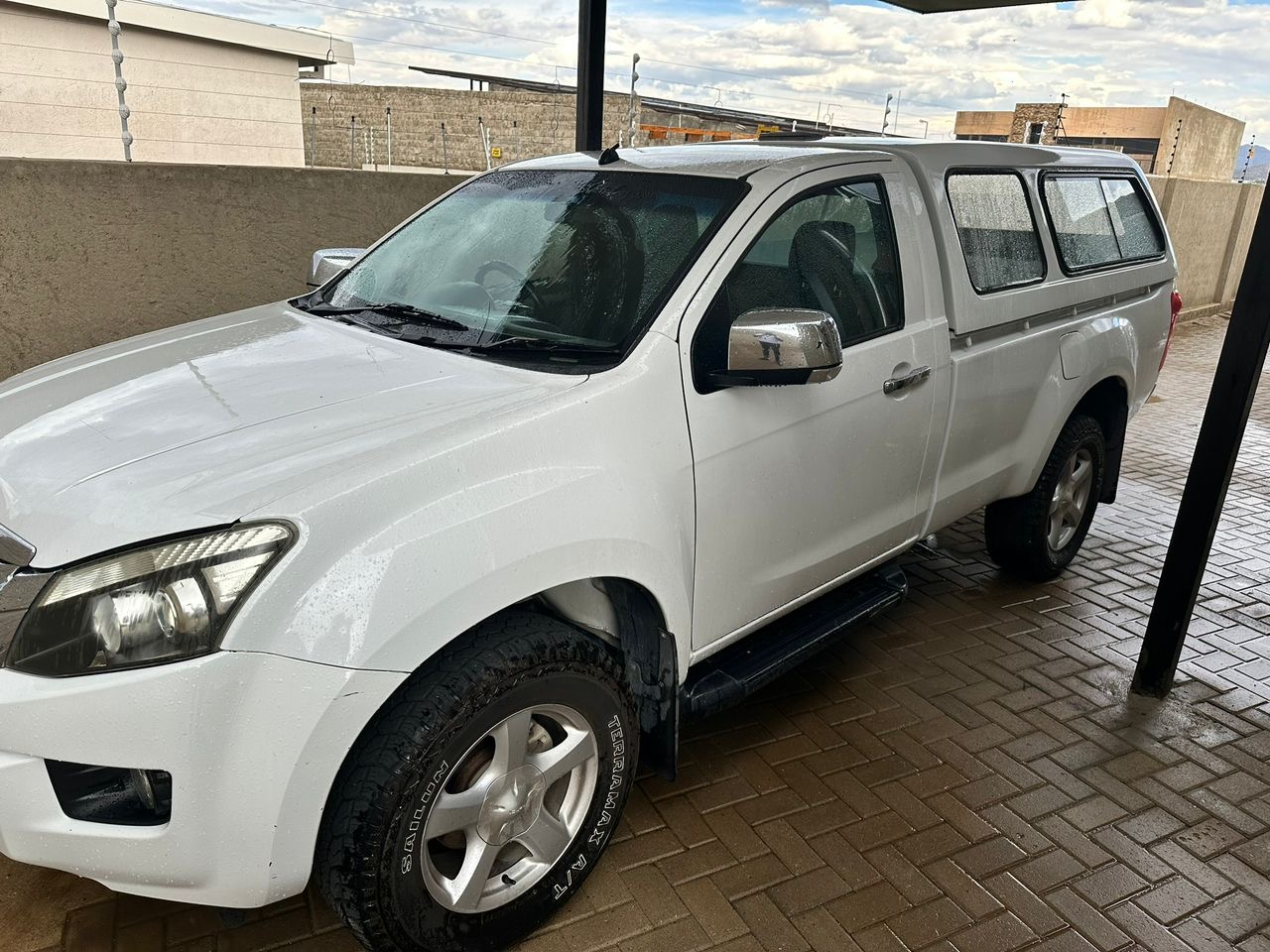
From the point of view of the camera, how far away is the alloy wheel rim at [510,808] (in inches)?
85.7

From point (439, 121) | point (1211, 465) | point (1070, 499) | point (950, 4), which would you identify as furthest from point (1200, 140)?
point (1211, 465)

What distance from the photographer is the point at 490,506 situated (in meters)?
2.05

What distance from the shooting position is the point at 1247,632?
4383mm

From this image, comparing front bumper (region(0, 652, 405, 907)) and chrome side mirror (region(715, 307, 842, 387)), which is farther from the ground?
chrome side mirror (region(715, 307, 842, 387))

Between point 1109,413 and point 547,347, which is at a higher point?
point 547,347

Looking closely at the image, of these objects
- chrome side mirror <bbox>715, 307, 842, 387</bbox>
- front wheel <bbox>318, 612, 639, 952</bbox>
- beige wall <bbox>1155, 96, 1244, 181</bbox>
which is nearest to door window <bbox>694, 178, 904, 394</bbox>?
chrome side mirror <bbox>715, 307, 842, 387</bbox>

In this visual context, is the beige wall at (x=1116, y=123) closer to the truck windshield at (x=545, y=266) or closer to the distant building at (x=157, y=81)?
the distant building at (x=157, y=81)

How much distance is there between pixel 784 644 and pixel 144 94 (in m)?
19.5

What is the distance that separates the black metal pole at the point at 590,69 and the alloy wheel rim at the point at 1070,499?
321 centimetres

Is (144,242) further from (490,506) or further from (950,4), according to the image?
(950,4)

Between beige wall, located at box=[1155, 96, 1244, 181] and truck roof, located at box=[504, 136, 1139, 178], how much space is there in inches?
1107

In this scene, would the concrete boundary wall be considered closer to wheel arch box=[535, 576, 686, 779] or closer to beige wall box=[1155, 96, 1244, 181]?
wheel arch box=[535, 576, 686, 779]

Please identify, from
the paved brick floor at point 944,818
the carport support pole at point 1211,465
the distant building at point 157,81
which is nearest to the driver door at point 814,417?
the paved brick floor at point 944,818

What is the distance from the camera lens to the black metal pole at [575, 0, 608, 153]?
5.76 meters
